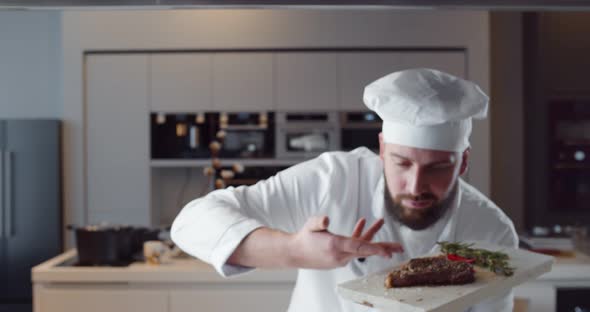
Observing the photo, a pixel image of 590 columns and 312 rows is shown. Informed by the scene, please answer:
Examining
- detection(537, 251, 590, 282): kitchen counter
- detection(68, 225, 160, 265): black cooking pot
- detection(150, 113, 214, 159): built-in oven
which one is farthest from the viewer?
detection(150, 113, 214, 159): built-in oven

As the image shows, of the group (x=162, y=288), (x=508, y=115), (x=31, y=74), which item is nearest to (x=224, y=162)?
(x=162, y=288)

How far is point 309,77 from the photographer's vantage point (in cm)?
376

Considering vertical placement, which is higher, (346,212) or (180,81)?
(180,81)

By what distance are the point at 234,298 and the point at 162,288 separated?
0.30 meters

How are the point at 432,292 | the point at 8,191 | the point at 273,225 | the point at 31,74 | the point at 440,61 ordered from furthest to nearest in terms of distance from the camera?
the point at 31,74, the point at 440,61, the point at 8,191, the point at 273,225, the point at 432,292

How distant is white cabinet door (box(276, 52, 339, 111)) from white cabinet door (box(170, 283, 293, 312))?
1.61 meters

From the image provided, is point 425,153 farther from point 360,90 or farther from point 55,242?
point 55,242

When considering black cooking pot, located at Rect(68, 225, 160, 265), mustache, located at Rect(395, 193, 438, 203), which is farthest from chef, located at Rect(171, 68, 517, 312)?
black cooking pot, located at Rect(68, 225, 160, 265)

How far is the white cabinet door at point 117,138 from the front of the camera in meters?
3.78

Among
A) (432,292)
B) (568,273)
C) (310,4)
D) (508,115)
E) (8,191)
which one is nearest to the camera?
(310,4)

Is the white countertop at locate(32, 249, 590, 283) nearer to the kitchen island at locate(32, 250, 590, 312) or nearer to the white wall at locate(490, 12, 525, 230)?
the kitchen island at locate(32, 250, 590, 312)

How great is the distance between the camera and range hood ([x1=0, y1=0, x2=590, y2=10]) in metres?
0.65

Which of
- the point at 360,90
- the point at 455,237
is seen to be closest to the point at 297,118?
the point at 360,90

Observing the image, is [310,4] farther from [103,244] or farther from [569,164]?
[569,164]
